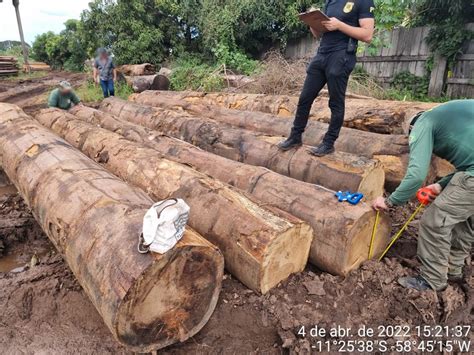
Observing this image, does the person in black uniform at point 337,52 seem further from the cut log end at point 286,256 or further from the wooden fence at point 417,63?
the wooden fence at point 417,63

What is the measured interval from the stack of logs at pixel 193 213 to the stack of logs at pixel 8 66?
15.6 meters

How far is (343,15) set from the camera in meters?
3.22

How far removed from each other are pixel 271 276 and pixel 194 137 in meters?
2.79

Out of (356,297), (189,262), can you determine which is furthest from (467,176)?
(189,262)

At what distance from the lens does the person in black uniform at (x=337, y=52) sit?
3156 millimetres

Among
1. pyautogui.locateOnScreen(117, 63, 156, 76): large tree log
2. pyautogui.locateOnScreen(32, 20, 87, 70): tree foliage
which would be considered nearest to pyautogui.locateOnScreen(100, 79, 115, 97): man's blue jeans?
pyautogui.locateOnScreen(117, 63, 156, 76): large tree log

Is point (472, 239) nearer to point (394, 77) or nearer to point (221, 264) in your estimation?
point (221, 264)

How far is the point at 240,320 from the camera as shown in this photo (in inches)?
91.7

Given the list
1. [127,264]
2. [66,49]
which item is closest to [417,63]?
[127,264]

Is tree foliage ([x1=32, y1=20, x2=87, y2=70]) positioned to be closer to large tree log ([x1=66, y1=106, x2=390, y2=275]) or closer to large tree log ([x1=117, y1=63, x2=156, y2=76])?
large tree log ([x1=117, y1=63, x2=156, y2=76])

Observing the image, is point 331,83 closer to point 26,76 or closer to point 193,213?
point 193,213

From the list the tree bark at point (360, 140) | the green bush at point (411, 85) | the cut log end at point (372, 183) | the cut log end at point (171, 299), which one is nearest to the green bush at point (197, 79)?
the tree bark at point (360, 140)

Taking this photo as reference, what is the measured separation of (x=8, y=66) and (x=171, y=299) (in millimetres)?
19847

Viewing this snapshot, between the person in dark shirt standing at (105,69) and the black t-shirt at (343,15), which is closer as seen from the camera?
the black t-shirt at (343,15)
